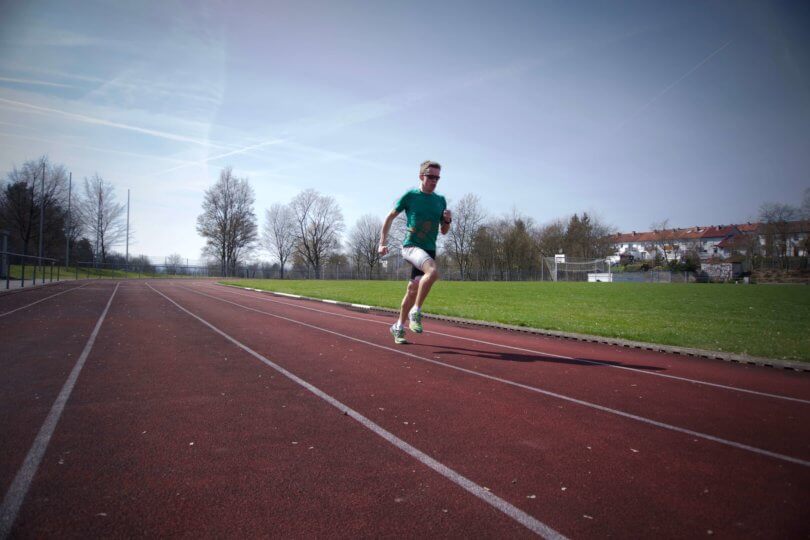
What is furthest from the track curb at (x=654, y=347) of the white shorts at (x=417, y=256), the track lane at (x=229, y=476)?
the track lane at (x=229, y=476)

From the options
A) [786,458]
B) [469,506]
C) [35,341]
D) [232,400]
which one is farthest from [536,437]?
[35,341]

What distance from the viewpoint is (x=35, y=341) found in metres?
6.74

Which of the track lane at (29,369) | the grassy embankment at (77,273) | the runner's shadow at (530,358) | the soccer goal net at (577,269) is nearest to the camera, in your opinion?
the track lane at (29,369)

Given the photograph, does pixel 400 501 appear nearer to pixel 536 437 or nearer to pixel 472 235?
pixel 536 437

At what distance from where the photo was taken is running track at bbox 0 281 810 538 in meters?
1.99

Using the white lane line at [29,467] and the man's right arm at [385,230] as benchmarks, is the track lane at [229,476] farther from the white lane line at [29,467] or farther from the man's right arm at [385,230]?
the man's right arm at [385,230]

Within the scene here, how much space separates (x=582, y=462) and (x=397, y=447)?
1.16 m

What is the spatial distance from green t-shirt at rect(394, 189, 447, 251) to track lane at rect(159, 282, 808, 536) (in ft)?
7.99

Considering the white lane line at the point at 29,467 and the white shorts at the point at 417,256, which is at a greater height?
the white shorts at the point at 417,256

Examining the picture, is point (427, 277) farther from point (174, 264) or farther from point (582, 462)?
point (174, 264)

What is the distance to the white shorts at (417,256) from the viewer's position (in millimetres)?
6195

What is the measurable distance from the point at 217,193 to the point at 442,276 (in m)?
37.2

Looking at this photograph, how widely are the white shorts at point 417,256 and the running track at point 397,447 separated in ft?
4.68

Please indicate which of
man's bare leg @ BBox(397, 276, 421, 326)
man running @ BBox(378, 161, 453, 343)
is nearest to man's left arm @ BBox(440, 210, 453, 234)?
man running @ BBox(378, 161, 453, 343)
